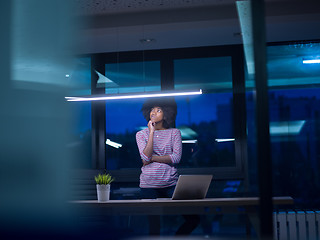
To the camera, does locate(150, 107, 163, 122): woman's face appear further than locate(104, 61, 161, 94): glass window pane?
No

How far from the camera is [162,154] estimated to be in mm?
3799

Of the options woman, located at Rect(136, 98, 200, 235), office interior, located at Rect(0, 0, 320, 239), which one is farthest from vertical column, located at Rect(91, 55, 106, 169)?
woman, located at Rect(136, 98, 200, 235)

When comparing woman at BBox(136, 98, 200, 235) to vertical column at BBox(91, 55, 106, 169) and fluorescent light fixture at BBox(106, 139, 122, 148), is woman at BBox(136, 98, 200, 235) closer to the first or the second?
fluorescent light fixture at BBox(106, 139, 122, 148)

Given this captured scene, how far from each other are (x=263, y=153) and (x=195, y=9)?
152 inches

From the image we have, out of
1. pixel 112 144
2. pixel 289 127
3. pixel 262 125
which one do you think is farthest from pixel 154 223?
pixel 289 127

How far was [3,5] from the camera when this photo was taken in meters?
1.16

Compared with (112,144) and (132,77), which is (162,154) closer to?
(112,144)

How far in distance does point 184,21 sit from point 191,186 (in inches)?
→ 89.0

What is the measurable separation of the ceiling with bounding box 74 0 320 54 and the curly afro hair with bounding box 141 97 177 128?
0.86 m

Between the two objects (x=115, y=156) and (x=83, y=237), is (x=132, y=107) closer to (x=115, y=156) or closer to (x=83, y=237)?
(x=115, y=156)

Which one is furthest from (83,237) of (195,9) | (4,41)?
(195,9)

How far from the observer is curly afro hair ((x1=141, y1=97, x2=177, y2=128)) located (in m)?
4.18

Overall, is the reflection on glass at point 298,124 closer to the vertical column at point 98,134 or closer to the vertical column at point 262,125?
the vertical column at point 98,134

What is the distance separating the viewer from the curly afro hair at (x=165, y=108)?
165 inches
